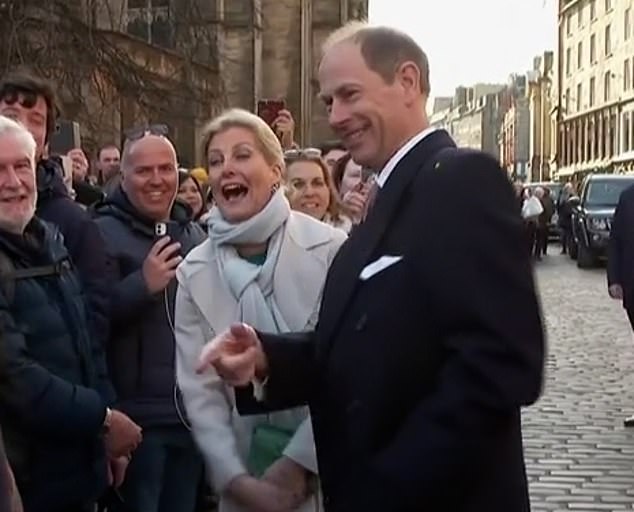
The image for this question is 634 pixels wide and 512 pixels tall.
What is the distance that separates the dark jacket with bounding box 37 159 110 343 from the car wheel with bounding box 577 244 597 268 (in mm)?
26021

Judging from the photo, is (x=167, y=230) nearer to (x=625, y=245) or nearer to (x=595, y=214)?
(x=625, y=245)

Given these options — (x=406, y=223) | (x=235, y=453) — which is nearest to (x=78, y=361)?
(x=235, y=453)

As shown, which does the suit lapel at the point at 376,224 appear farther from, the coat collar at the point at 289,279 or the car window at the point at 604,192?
the car window at the point at 604,192

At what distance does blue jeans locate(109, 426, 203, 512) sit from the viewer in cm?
562

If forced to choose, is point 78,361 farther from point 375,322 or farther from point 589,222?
point 589,222

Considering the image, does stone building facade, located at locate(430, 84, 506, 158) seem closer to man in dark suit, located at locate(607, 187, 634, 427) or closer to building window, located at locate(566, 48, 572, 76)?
building window, located at locate(566, 48, 572, 76)

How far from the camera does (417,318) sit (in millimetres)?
3018

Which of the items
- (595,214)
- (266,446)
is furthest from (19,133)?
(595,214)

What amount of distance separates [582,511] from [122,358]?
332cm

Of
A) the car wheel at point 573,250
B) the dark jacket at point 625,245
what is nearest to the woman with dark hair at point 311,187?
the dark jacket at point 625,245

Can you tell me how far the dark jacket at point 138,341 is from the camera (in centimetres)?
554

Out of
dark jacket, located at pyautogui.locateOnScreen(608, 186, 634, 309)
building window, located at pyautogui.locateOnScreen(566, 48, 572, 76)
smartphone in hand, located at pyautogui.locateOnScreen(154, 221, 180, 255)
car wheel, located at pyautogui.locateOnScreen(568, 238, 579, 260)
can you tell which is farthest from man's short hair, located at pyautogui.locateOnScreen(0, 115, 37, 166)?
building window, located at pyautogui.locateOnScreen(566, 48, 572, 76)

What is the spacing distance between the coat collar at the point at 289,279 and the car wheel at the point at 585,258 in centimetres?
2655

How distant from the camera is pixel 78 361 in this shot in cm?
474
